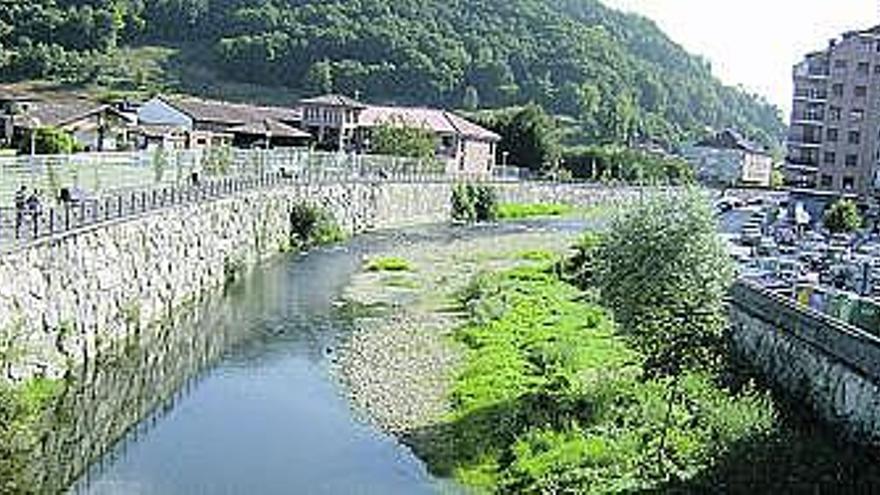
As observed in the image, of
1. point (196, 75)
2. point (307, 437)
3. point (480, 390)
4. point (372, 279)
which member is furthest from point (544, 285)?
point (196, 75)

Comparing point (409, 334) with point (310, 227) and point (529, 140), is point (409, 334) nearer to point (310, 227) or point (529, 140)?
point (310, 227)

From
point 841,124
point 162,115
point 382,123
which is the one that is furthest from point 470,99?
point 162,115

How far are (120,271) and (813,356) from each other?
853 inches

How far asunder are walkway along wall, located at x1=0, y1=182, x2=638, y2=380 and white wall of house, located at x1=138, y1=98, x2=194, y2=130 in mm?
28179

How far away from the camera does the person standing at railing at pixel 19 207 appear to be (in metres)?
33.0

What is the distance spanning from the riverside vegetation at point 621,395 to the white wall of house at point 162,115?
5898 cm

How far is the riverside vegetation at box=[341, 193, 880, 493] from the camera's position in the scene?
2231 centimetres

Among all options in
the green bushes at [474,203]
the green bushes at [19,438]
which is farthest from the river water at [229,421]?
the green bushes at [474,203]

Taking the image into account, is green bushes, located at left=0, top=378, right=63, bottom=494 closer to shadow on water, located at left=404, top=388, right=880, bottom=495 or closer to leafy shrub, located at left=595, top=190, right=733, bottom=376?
shadow on water, located at left=404, top=388, right=880, bottom=495

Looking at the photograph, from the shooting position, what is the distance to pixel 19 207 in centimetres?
Result: 3434

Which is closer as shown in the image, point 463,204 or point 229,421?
point 229,421

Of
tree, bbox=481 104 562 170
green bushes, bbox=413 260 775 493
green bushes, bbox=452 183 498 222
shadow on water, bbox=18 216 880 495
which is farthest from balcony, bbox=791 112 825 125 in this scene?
shadow on water, bbox=18 216 880 495

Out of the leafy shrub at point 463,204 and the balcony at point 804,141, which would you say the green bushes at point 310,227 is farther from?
the balcony at point 804,141

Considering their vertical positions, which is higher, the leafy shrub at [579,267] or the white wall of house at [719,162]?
the white wall of house at [719,162]
